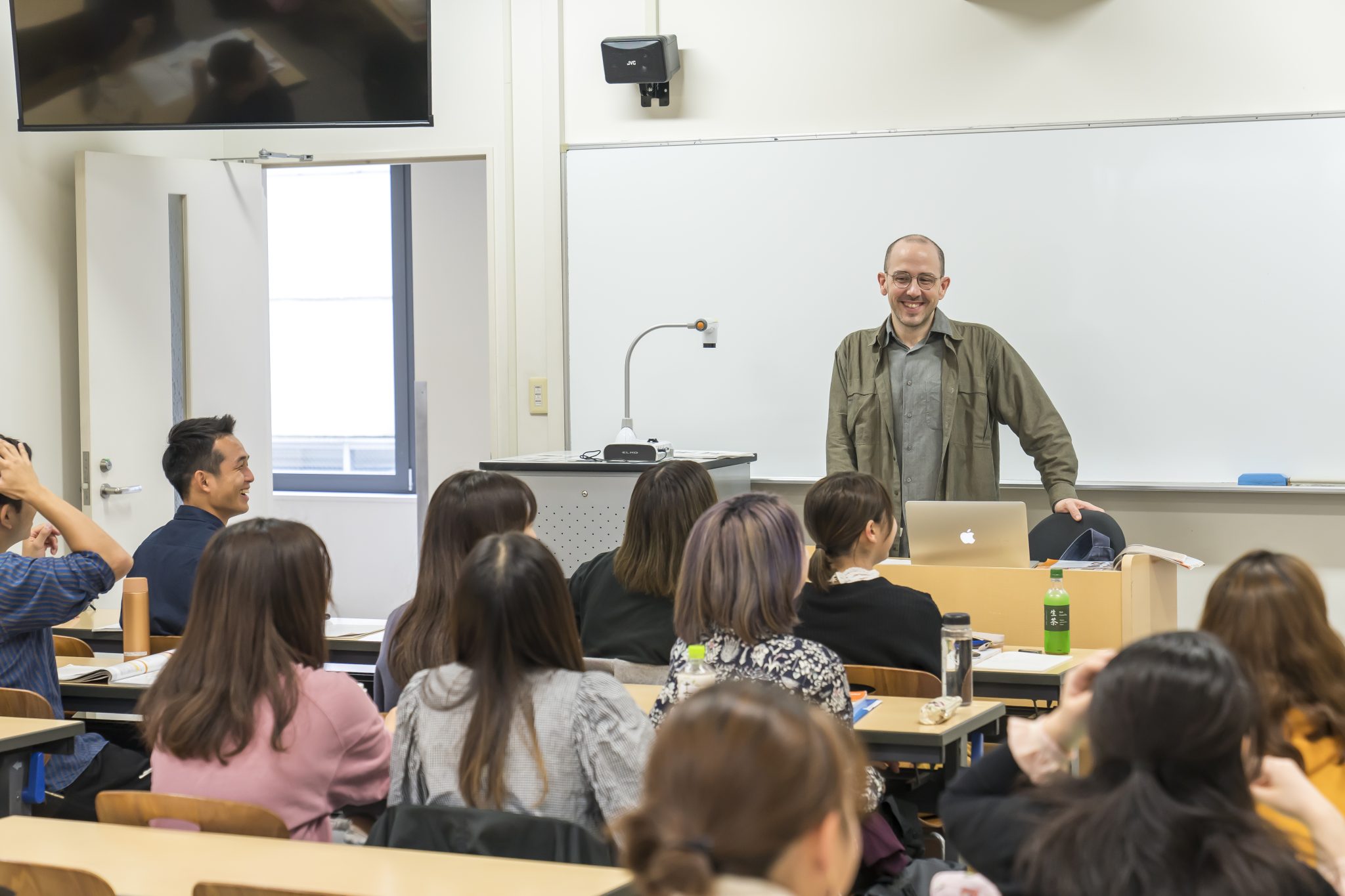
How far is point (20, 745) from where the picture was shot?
254 cm

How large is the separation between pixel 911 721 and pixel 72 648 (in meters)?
2.34

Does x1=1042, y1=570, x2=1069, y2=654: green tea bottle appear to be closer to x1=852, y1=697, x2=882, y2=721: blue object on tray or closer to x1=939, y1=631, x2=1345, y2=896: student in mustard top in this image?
x1=852, y1=697, x2=882, y2=721: blue object on tray

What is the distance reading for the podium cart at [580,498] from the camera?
4805 millimetres

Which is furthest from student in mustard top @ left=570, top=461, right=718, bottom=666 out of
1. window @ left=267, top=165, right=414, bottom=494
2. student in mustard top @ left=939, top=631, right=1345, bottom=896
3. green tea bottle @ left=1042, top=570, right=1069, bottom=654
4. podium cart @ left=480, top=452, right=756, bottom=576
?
window @ left=267, top=165, right=414, bottom=494

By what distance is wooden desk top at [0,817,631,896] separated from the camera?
1788 millimetres

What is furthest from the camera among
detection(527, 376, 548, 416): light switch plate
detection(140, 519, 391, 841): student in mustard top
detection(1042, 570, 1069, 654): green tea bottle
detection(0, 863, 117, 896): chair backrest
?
detection(527, 376, 548, 416): light switch plate

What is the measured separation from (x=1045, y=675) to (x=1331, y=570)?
8.03ft

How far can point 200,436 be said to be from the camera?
12.8 ft

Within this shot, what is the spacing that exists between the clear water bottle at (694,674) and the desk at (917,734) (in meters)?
0.13

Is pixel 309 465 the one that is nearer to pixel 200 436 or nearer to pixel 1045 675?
pixel 200 436

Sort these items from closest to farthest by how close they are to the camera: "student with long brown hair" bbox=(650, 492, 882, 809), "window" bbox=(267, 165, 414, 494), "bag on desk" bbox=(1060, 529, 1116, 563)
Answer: "student with long brown hair" bbox=(650, 492, 882, 809) → "bag on desk" bbox=(1060, 529, 1116, 563) → "window" bbox=(267, 165, 414, 494)

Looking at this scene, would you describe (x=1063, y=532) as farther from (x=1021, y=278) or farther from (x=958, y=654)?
(x=958, y=654)

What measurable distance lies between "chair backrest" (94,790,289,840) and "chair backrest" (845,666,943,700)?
1.32m

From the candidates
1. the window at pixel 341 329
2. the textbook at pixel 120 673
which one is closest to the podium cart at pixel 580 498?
the textbook at pixel 120 673
